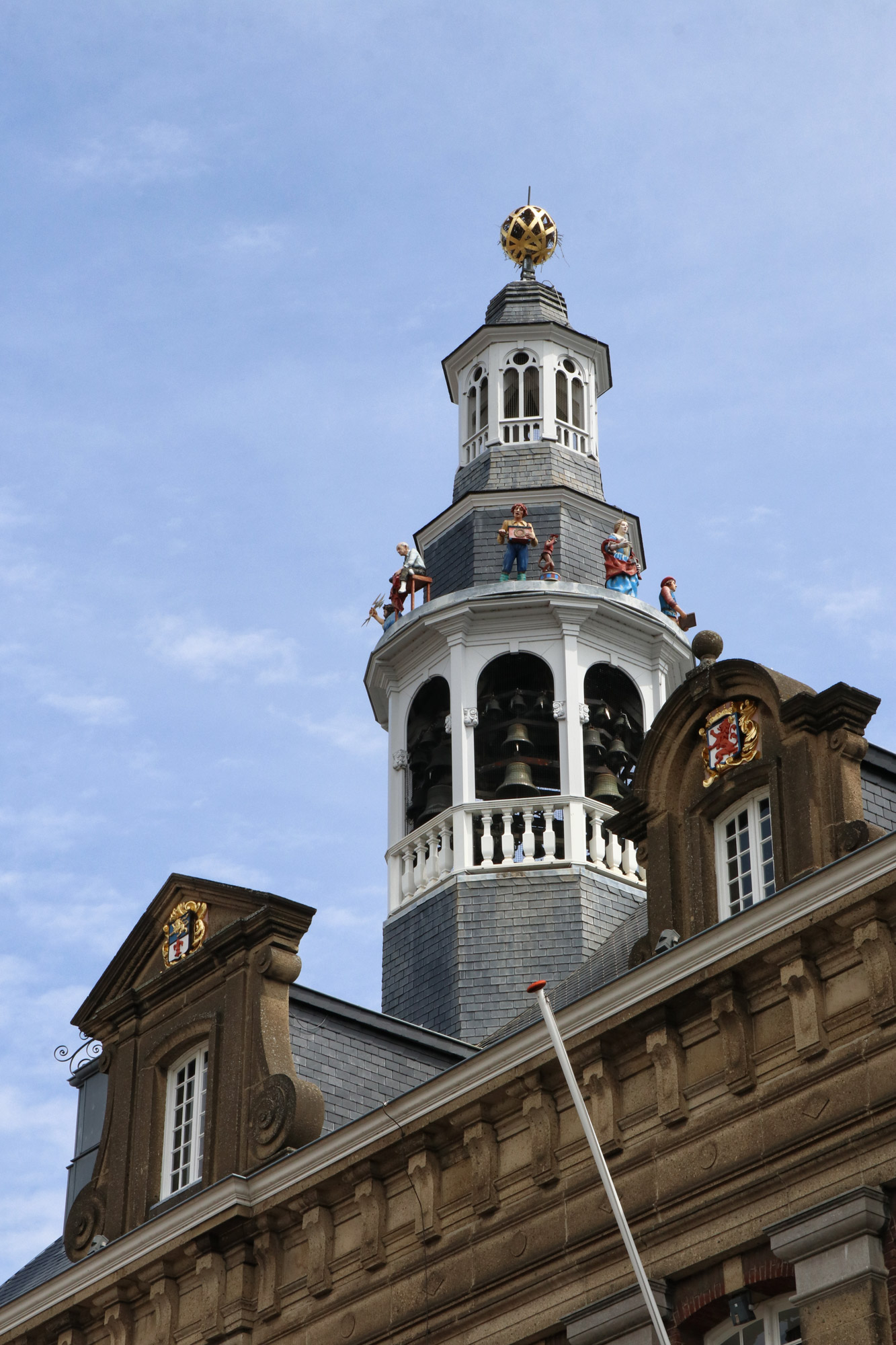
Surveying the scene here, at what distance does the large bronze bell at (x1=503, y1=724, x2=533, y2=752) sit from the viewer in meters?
38.1

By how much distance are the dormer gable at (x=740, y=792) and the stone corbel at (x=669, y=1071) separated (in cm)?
183

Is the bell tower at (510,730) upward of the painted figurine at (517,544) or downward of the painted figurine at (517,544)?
downward

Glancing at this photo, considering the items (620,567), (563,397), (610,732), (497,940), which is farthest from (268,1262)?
(563,397)

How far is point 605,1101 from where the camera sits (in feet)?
79.7

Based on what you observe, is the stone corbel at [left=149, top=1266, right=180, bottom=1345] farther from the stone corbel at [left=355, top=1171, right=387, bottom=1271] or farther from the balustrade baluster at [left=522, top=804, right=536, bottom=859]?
the balustrade baluster at [left=522, top=804, right=536, bottom=859]

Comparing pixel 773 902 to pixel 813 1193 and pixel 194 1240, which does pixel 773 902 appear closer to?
pixel 813 1193

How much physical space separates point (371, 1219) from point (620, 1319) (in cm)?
402

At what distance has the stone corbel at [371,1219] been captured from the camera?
85.7 feet

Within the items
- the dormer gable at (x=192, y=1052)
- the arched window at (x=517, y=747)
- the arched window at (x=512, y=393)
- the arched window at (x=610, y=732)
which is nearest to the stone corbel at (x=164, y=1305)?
the dormer gable at (x=192, y=1052)

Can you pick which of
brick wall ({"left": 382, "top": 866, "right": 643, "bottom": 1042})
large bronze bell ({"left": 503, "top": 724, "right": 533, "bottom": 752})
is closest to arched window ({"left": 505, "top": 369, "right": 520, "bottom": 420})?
large bronze bell ({"left": 503, "top": 724, "right": 533, "bottom": 752})

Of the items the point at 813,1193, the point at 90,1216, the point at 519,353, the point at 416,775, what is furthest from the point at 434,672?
the point at 813,1193

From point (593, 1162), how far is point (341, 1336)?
12.9 feet

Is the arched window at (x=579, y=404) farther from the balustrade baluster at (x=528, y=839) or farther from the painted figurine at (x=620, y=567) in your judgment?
the balustrade baluster at (x=528, y=839)

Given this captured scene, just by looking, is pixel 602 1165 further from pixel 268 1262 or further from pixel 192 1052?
pixel 192 1052
